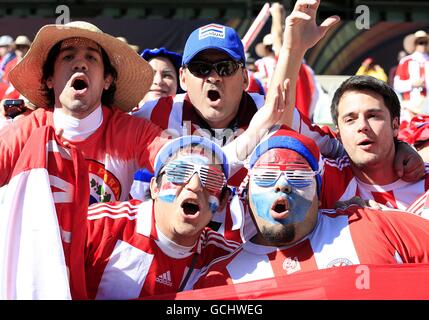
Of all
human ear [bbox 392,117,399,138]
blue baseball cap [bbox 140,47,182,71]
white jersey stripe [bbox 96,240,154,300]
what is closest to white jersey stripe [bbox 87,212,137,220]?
white jersey stripe [bbox 96,240,154,300]

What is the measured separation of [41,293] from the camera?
263 cm

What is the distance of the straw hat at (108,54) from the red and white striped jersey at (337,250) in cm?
127

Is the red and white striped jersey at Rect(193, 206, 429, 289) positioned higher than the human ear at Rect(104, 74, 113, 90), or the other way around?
the human ear at Rect(104, 74, 113, 90)

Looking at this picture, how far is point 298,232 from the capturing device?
3.04 m

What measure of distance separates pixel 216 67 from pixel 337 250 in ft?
4.09

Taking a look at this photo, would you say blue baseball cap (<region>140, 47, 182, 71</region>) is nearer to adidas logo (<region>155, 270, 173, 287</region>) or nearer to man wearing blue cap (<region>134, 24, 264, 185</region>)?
man wearing blue cap (<region>134, 24, 264, 185</region>)

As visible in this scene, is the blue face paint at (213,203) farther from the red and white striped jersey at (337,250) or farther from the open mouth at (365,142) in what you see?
the open mouth at (365,142)

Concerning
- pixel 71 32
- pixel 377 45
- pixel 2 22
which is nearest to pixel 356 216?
pixel 71 32

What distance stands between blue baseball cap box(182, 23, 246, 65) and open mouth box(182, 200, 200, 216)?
1.03 meters

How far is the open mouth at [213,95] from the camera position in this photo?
12.6ft

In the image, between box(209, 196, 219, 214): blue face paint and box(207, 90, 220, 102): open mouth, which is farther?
box(207, 90, 220, 102): open mouth

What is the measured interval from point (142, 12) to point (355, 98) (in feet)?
37.4

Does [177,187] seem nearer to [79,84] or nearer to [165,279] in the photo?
[165,279]

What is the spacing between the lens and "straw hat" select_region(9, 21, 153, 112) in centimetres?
372
